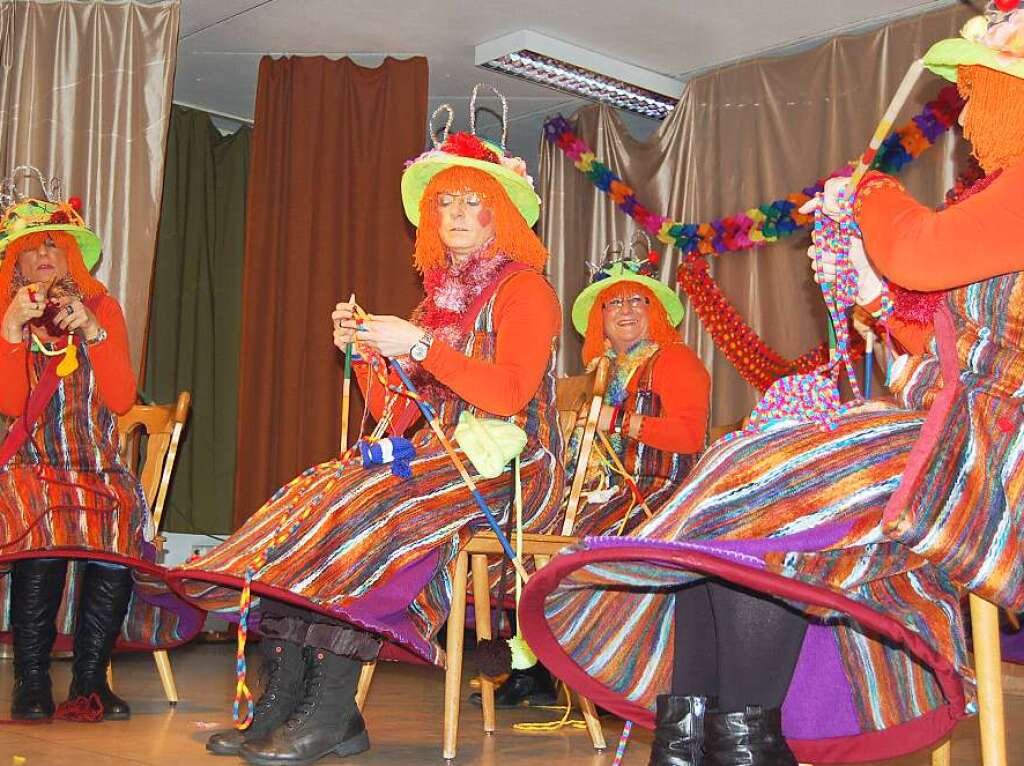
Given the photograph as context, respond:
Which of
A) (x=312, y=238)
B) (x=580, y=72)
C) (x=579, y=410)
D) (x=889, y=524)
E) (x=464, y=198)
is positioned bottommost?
(x=889, y=524)

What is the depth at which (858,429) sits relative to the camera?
5.16ft

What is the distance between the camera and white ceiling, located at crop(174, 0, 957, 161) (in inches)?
180

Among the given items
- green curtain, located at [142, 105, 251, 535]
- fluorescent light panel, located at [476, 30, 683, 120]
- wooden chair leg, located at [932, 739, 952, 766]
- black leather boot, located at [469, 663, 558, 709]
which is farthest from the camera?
green curtain, located at [142, 105, 251, 535]

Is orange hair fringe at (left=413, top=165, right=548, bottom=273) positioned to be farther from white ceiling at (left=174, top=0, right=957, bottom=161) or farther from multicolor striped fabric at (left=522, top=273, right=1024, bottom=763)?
white ceiling at (left=174, top=0, right=957, bottom=161)

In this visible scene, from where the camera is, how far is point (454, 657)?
2502 millimetres

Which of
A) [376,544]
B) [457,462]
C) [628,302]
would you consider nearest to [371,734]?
[376,544]

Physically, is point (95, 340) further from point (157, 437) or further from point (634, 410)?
point (634, 410)

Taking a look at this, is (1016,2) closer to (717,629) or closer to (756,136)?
(717,629)

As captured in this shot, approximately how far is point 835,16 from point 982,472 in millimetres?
3518

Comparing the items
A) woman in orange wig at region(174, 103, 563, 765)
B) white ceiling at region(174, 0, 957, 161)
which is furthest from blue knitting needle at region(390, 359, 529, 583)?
white ceiling at region(174, 0, 957, 161)

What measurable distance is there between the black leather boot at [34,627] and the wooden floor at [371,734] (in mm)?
85

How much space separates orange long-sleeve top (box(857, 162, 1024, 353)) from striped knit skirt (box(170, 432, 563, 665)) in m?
1.06

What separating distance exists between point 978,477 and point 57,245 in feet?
8.57

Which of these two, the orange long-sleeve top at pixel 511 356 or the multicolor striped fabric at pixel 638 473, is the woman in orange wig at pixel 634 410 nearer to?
the multicolor striped fabric at pixel 638 473
